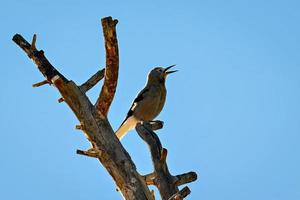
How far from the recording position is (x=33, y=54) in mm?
8031

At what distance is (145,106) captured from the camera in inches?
469

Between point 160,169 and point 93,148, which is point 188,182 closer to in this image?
point 160,169

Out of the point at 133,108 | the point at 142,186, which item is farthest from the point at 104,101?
the point at 133,108

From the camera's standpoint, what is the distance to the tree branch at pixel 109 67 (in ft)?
24.4

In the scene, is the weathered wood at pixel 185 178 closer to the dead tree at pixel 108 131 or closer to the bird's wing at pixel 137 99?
the dead tree at pixel 108 131

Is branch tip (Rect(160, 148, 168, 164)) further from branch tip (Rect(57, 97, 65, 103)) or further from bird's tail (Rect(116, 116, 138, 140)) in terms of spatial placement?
bird's tail (Rect(116, 116, 138, 140))

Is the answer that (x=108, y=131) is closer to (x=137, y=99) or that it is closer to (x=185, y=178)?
(x=185, y=178)

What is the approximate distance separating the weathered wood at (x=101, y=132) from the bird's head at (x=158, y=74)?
5.10m

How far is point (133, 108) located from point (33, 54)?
4.39 meters

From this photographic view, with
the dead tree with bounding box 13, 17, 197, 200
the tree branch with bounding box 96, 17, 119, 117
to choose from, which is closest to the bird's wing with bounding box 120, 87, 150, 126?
the dead tree with bounding box 13, 17, 197, 200

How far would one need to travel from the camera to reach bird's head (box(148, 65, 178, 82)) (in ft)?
42.4

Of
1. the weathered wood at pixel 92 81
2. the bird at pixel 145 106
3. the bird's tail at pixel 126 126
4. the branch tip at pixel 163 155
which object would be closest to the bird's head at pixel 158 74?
the bird at pixel 145 106

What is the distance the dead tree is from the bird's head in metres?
4.80

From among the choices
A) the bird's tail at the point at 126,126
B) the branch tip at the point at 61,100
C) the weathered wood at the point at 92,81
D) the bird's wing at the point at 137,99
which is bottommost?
the branch tip at the point at 61,100
